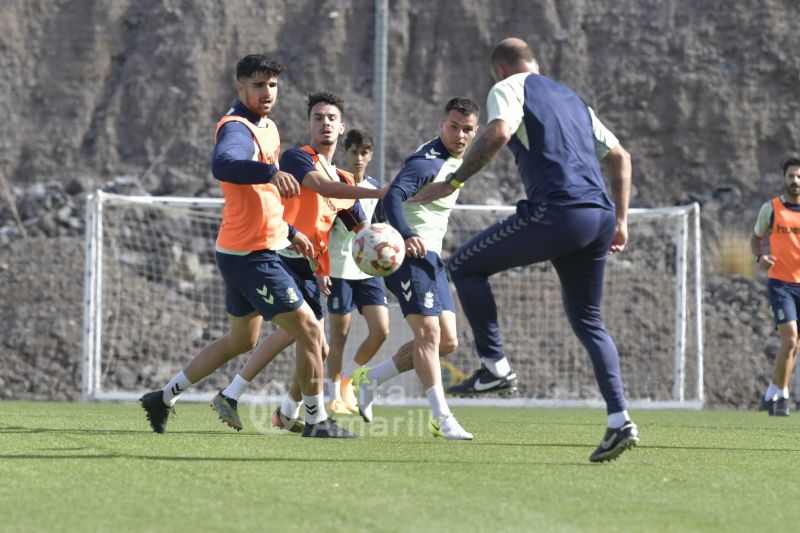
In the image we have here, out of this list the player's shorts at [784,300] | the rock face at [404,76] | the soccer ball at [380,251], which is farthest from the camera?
the rock face at [404,76]

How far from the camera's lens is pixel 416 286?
24.7 feet

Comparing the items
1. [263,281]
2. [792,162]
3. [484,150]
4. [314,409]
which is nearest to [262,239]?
[263,281]

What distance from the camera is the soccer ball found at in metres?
7.08

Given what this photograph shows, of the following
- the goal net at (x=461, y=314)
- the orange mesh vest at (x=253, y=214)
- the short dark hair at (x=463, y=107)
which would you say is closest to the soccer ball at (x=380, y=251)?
the orange mesh vest at (x=253, y=214)

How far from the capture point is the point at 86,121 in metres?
22.3

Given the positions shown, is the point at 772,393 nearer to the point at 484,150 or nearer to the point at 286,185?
the point at 484,150

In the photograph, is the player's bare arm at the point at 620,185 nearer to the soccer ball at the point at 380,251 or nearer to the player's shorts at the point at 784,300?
the soccer ball at the point at 380,251

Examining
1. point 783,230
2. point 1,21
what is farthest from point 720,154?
point 1,21

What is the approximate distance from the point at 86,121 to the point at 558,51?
842cm

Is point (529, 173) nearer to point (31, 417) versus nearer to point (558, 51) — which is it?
point (31, 417)

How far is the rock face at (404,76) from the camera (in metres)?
21.8

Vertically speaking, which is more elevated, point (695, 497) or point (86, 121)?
point (86, 121)

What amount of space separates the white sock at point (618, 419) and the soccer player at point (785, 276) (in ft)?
21.1

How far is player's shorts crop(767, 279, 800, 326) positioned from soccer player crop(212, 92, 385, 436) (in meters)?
5.04
